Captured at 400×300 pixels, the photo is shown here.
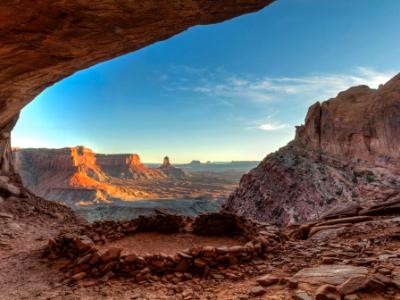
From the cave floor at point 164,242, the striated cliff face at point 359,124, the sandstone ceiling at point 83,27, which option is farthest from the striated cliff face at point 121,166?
the sandstone ceiling at point 83,27

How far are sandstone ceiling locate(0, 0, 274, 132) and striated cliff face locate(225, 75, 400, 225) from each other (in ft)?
64.1

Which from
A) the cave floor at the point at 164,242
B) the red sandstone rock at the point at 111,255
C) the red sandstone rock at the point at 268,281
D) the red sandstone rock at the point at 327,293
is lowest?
the cave floor at the point at 164,242

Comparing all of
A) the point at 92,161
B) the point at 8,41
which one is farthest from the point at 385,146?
the point at 92,161

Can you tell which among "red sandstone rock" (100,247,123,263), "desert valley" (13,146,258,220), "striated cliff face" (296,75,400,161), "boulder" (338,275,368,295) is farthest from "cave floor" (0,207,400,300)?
"desert valley" (13,146,258,220)

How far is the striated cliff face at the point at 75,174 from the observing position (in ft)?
290

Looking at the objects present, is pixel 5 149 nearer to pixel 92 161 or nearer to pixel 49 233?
pixel 49 233

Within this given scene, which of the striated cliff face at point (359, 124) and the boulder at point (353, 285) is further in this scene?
the striated cliff face at point (359, 124)

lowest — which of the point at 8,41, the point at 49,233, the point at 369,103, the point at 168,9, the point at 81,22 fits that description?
the point at 49,233

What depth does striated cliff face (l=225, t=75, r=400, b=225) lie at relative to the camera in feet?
76.5

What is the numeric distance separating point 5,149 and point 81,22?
52.8ft

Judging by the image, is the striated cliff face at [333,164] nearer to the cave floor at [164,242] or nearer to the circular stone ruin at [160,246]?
the circular stone ruin at [160,246]

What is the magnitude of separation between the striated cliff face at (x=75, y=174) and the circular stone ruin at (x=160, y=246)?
258 feet

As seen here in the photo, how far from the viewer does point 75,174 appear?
97875 millimetres

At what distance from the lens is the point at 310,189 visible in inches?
968
